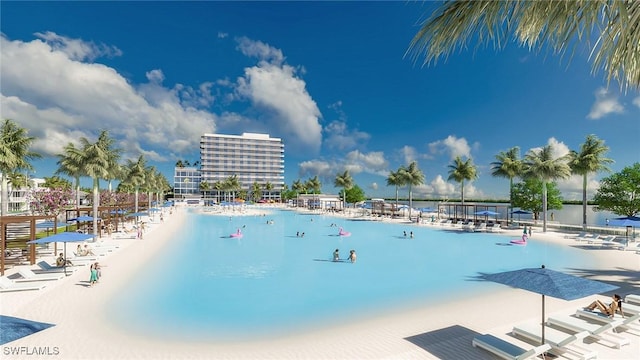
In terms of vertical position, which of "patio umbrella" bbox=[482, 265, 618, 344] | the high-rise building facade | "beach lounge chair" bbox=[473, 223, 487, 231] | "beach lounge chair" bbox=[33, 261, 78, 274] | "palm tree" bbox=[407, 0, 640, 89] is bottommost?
"beach lounge chair" bbox=[473, 223, 487, 231]

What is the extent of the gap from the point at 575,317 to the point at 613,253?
66.0 feet

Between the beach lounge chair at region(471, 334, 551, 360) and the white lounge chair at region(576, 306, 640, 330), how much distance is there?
4.00 metres

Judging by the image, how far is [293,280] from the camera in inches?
764

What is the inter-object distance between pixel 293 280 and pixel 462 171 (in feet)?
172

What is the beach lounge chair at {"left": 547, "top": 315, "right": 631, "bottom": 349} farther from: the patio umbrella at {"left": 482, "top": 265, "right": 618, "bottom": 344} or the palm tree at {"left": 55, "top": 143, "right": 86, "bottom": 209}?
the palm tree at {"left": 55, "top": 143, "right": 86, "bottom": 209}

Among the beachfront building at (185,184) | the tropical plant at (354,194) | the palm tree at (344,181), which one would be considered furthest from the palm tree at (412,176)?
the beachfront building at (185,184)

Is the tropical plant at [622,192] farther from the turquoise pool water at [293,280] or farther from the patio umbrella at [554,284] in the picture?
the patio umbrella at [554,284]

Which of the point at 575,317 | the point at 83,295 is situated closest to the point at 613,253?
the point at 575,317

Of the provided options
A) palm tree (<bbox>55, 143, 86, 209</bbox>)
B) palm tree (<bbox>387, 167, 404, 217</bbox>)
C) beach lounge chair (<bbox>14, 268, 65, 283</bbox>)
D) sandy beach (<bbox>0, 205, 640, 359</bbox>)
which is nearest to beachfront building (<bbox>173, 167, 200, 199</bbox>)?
palm tree (<bbox>387, 167, 404, 217</bbox>)

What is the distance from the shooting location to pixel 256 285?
18234mm

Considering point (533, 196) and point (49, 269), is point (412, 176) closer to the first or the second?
point (533, 196)

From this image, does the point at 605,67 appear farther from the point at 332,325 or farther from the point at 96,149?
the point at 96,149

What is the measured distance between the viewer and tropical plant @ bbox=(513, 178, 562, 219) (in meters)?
49.2

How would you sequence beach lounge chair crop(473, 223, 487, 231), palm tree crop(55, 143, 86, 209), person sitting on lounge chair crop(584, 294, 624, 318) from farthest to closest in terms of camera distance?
1. beach lounge chair crop(473, 223, 487, 231)
2. palm tree crop(55, 143, 86, 209)
3. person sitting on lounge chair crop(584, 294, 624, 318)
